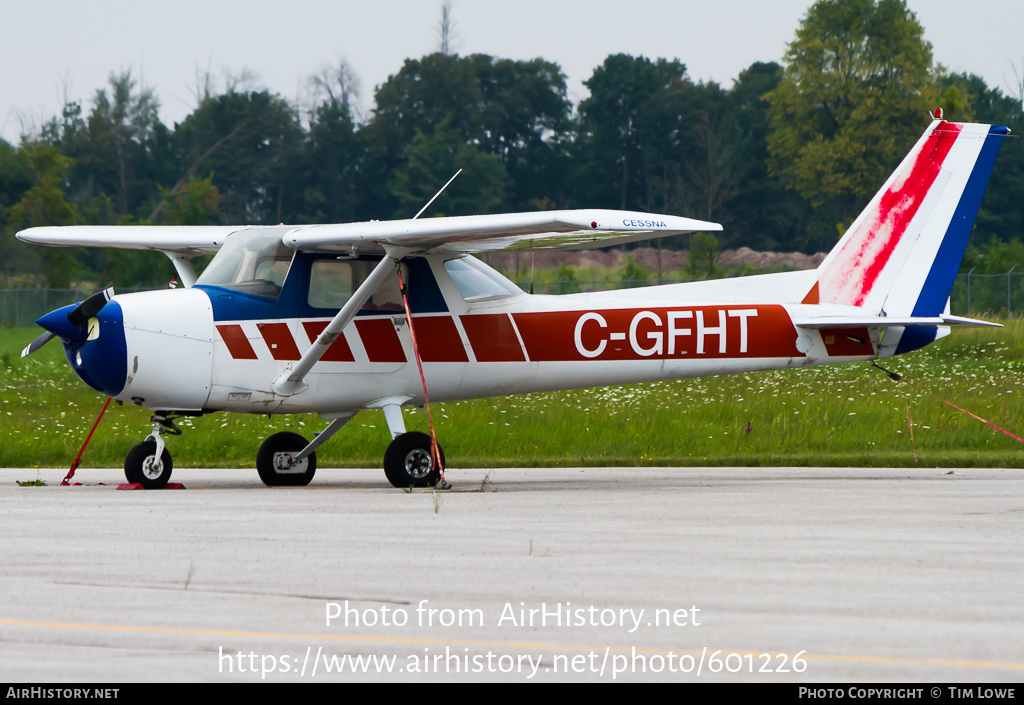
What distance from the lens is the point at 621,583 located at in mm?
5828

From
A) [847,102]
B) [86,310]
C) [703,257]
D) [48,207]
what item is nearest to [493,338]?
[86,310]

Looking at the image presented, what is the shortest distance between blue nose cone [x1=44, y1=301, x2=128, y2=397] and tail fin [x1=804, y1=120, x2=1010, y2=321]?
6.81 metres

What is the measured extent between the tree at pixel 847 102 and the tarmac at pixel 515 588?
1958 inches

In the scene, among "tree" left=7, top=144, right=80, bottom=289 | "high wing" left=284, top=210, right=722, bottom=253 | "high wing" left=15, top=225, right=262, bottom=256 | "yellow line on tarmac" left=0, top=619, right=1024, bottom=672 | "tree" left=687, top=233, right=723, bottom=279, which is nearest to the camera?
"yellow line on tarmac" left=0, top=619, right=1024, bottom=672

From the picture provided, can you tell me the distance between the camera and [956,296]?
109 ft

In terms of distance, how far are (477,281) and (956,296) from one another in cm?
2465

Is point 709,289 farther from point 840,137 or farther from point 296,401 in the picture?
point 840,137

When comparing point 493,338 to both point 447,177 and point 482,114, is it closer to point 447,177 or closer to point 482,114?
point 447,177

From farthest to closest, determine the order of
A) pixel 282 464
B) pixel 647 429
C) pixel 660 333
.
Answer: pixel 647 429
pixel 660 333
pixel 282 464

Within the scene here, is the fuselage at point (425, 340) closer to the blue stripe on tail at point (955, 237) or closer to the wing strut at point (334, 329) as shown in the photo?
the wing strut at point (334, 329)

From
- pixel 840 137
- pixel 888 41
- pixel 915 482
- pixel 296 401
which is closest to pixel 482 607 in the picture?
pixel 296 401

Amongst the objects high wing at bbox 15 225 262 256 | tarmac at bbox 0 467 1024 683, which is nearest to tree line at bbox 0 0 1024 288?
high wing at bbox 15 225 262 256

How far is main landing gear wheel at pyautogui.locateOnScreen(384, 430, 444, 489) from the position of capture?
433 inches

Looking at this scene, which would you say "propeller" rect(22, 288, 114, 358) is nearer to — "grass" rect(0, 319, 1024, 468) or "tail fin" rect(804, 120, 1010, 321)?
"grass" rect(0, 319, 1024, 468)
